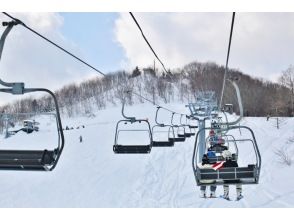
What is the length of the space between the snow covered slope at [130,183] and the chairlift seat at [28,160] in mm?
12183

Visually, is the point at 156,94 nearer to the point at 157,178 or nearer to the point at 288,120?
the point at 288,120

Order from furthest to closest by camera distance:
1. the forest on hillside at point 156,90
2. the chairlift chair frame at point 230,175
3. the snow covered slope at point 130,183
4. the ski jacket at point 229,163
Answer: the forest on hillside at point 156,90 < the snow covered slope at point 130,183 < the ski jacket at point 229,163 < the chairlift chair frame at point 230,175

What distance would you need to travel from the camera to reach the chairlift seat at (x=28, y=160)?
17.5 feet

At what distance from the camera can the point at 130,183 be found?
69.2ft

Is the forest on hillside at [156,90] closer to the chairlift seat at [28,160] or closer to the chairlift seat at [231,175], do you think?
the chairlift seat at [231,175]

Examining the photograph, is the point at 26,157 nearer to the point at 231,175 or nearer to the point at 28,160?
the point at 28,160

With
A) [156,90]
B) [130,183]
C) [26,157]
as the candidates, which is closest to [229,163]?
[26,157]

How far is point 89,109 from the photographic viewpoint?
259ft

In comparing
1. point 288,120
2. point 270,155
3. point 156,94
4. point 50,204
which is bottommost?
point 50,204

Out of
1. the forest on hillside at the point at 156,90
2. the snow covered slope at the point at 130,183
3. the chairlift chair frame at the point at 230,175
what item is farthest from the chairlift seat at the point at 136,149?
the forest on hillside at the point at 156,90

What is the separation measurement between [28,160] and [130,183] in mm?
16052

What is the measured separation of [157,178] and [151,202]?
4048 millimetres

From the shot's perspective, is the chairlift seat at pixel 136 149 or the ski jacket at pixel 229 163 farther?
the chairlift seat at pixel 136 149

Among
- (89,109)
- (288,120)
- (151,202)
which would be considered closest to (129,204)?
(151,202)
